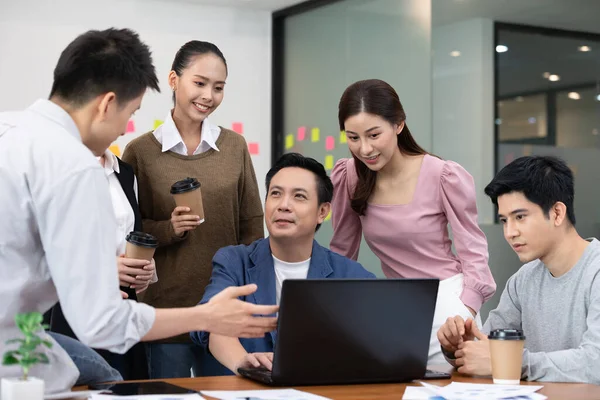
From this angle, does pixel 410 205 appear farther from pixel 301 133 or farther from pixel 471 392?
pixel 301 133

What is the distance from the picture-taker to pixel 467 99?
4.89 meters

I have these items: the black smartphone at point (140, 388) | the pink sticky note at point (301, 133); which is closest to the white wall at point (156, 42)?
the pink sticky note at point (301, 133)

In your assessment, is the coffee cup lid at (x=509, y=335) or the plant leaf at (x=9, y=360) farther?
the coffee cup lid at (x=509, y=335)

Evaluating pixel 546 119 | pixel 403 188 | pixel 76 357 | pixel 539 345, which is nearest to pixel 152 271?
pixel 76 357

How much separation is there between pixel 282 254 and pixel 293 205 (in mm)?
147

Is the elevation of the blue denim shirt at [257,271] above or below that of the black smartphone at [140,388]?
above

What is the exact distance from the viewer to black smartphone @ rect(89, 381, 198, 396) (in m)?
1.76

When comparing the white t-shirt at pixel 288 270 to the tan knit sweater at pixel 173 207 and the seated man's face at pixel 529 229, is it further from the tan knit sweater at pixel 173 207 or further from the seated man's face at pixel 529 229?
the seated man's face at pixel 529 229

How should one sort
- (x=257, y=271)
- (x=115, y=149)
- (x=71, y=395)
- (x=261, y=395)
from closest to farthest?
(x=71, y=395), (x=261, y=395), (x=257, y=271), (x=115, y=149)

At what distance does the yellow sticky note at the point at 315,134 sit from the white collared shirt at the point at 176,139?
2.92 meters

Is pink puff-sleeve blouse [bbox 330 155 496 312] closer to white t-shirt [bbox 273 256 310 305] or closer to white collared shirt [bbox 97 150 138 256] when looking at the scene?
white t-shirt [bbox 273 256 310 305]

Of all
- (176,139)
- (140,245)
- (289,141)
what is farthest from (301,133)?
(140,245)

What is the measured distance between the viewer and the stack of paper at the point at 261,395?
174 cm

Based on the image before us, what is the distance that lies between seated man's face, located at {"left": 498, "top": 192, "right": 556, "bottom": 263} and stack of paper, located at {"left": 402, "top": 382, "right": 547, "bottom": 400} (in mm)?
439
